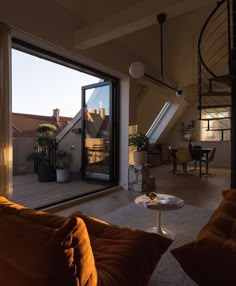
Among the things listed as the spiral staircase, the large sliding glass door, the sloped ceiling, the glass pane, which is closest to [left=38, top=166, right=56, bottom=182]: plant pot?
the large sliding glass door

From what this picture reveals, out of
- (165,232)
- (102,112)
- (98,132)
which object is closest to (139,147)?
(98,132)

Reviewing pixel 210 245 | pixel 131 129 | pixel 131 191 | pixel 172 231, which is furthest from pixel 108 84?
pixel 210 245

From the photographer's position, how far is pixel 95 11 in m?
3.66

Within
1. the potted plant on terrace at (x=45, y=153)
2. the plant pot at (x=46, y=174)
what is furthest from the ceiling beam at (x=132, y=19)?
the plant pot at (x=46, y=174)

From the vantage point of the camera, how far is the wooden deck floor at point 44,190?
3928 millimetres

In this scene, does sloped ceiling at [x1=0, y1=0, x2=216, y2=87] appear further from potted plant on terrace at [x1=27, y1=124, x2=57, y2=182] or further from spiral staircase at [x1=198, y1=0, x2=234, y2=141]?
potted plant on terrace at [x1=27, y1=124, x2=57, y2=182]

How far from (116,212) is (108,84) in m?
2.83

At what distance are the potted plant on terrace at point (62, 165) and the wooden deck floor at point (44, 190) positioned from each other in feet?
0.65

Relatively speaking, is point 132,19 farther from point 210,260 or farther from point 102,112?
point 210,260

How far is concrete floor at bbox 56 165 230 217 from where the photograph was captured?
3.70 meters

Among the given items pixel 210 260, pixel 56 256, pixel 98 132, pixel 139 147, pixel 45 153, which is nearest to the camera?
pixel 56 256

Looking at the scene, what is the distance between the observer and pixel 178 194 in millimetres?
4598

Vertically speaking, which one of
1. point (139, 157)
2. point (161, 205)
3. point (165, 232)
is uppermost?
point (139, 157)

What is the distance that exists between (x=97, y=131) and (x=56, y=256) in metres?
4.66
